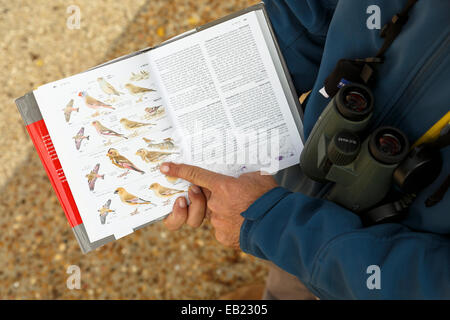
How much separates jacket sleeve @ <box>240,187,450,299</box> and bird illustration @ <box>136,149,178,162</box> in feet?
0.94

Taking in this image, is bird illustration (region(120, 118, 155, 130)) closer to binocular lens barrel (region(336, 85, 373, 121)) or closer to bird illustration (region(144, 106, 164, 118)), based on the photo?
bird illustration (region(144, 106, 164, 118))

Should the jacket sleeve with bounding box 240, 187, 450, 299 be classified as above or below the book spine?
below

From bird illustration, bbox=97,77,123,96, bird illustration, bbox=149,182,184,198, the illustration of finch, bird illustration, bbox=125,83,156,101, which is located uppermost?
bird illustration, bbox=97,77,123,96

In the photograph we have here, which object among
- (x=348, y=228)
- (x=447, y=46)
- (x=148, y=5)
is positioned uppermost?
(x=148, y=5)

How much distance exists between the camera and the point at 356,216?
67 centimetres

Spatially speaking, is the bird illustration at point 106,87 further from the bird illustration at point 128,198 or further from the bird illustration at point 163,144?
the bird illustration at point 128,198

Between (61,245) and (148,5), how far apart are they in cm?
128

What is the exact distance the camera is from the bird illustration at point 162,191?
892 millimetres

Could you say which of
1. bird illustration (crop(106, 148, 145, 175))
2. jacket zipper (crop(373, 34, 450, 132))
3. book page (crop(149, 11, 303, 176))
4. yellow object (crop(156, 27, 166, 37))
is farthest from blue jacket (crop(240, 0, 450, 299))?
yellow object (crop(156, 27, 166, 37))

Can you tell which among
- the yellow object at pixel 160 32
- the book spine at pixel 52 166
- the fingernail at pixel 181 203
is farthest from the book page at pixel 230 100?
the yellow object at pixel 160 32

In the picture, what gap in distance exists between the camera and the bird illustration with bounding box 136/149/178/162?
88cm

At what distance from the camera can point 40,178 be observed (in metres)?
1.56
